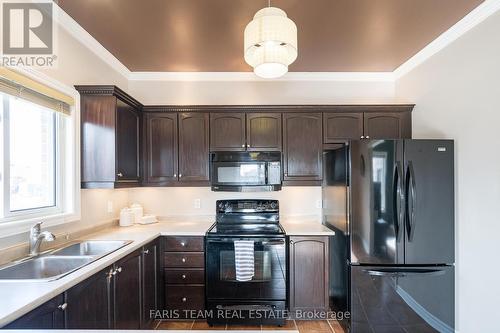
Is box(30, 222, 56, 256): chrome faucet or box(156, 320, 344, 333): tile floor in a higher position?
box(30, 222, 56, 256): chrome faucet

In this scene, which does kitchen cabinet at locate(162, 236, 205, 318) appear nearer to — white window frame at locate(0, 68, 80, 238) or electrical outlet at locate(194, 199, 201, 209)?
electrical outlet at locate(194, 199, 201, 209)

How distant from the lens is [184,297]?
2.59 m

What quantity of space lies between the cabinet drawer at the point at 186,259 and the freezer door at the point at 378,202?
1424 mm

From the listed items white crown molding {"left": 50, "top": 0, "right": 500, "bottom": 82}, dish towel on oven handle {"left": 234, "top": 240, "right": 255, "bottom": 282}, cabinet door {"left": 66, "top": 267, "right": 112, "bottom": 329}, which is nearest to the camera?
cabinet door {"left": 66, "top": 267, "right": 112, "bottom": 329}

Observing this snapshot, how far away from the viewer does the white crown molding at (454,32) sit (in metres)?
1.95

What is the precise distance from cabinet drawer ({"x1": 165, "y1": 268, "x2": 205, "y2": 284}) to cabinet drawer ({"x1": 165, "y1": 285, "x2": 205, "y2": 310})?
56 millimetres

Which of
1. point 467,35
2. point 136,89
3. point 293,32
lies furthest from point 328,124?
point 136,89

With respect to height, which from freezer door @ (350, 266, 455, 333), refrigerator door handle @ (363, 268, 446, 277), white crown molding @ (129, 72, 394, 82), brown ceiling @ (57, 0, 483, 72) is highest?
brown ceiling @ (57, 0, 483, 72)

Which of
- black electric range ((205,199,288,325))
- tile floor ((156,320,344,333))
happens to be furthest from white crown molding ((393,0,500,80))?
tile floor ((156,320,344,333))

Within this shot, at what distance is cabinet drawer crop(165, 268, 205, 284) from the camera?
8.50 feet

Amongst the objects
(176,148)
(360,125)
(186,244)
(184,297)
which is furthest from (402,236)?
(176,148)

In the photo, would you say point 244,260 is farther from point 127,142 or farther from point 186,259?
point 127,142

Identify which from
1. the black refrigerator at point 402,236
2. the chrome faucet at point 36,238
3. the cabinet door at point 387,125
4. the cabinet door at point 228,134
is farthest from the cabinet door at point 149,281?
the cabinet door at point 387,125

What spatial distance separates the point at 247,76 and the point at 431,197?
2.30 meters
